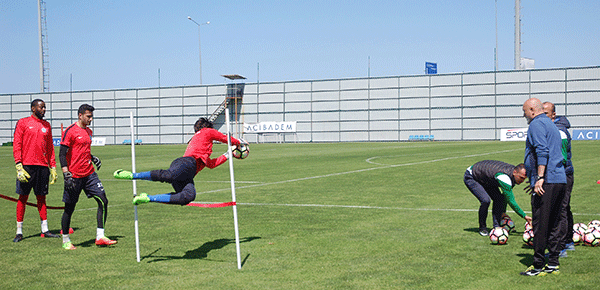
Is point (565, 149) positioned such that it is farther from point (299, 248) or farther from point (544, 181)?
point (299, 248)

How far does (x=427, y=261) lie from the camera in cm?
759

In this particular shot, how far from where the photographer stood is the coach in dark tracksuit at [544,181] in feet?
22.0

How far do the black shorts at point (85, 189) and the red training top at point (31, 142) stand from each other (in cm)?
109

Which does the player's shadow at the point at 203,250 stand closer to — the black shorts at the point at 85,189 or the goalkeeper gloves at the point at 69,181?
the black shorts at the point at 85,189

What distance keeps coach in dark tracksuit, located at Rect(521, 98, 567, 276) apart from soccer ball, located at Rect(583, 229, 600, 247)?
1.89 m

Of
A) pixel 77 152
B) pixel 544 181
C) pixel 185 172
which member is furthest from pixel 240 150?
pixel 544 181

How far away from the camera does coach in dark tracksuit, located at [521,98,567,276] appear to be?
6695 millimetres

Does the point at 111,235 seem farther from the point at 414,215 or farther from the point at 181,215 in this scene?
the point at 414,215

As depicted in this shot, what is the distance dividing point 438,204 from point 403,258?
5932mm

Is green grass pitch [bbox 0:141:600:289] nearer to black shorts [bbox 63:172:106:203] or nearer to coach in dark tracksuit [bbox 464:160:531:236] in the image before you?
coach in dark tracksuit [bbox 464:160:531:236]

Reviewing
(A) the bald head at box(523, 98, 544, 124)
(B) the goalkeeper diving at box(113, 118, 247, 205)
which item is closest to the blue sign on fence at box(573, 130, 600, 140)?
(A) the bald head at box(523, 98, 544, 124)

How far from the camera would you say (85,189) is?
9.18 meters

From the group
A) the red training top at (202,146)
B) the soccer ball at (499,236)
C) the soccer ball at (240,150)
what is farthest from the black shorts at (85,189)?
the soccer ball at (499,236)

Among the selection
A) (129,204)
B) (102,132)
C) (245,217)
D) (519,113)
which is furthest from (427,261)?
(102,132)
